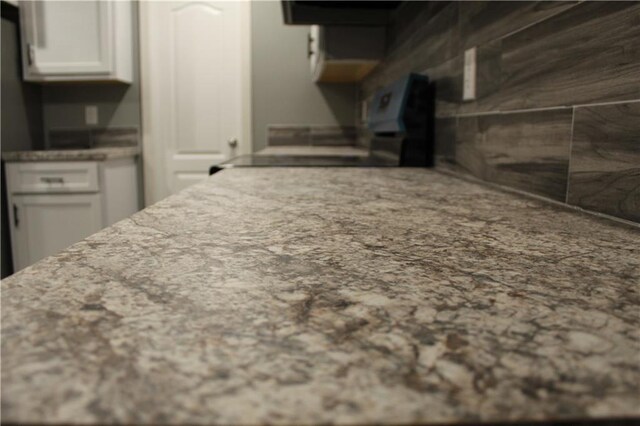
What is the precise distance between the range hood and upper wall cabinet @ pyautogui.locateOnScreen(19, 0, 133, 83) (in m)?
1.36

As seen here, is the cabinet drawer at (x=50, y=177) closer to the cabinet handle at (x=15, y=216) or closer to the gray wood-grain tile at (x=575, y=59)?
the cabinet handle at (x=15, y=216)

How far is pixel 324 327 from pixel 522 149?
79 cm

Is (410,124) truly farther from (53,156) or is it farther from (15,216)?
(15,216)

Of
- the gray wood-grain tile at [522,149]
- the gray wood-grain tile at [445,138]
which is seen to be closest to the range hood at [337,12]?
the gray wood-grain tile at [445,138]

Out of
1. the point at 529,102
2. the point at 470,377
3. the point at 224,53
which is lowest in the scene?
the point at 470,377

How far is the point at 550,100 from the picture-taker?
86cm

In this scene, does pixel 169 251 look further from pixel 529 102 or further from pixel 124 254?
pixel 529 102

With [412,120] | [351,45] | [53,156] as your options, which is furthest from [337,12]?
[53,156]

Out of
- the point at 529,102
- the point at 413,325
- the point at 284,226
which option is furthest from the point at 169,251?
the point at 529,102

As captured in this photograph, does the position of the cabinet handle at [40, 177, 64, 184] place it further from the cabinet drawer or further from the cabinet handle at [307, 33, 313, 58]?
Answer: the cabinet handle at [307, 33, 313, 58]

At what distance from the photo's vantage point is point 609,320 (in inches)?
12.0

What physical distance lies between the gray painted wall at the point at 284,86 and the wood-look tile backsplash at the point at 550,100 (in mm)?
1984

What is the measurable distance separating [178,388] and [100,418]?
0.03 m

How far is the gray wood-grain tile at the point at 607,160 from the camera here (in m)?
0.65
